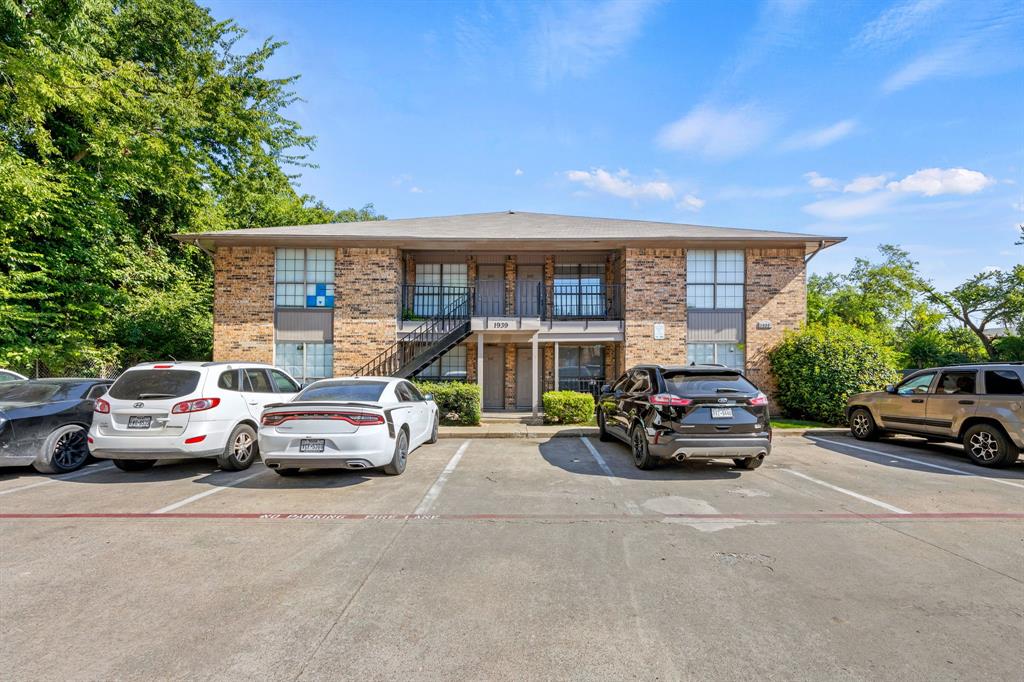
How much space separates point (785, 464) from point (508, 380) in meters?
9.23

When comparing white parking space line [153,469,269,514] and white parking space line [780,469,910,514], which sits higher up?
white parking space line [780,469,910,514]

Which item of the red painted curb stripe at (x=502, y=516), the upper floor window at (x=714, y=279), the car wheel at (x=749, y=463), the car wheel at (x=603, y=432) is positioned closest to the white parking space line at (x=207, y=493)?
the red painted curb stripe at (x=502, y=516)

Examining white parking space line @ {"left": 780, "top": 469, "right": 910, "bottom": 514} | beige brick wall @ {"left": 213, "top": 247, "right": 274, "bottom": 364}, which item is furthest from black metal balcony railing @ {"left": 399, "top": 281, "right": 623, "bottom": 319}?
white parking space line @ {"left": 780, "top": 469, "right": 910, "bottom": 514}

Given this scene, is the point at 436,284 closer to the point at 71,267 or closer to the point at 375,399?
the point at 375,399

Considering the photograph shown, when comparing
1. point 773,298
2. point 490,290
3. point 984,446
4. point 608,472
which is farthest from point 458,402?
point 773,298

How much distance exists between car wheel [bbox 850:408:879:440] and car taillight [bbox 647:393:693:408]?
6.49 metres

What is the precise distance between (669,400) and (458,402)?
20.7 ft

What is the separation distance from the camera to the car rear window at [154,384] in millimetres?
6621

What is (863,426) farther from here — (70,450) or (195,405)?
(70,450)

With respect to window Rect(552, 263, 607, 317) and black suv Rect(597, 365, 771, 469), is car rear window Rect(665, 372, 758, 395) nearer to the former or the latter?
black suv Rect(597, 365, 771, 469)

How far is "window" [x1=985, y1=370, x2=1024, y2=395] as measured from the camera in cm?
773

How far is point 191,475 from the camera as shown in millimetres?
7051

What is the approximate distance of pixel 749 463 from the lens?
7477mm

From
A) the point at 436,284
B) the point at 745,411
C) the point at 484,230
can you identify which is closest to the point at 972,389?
the point at 745,411
